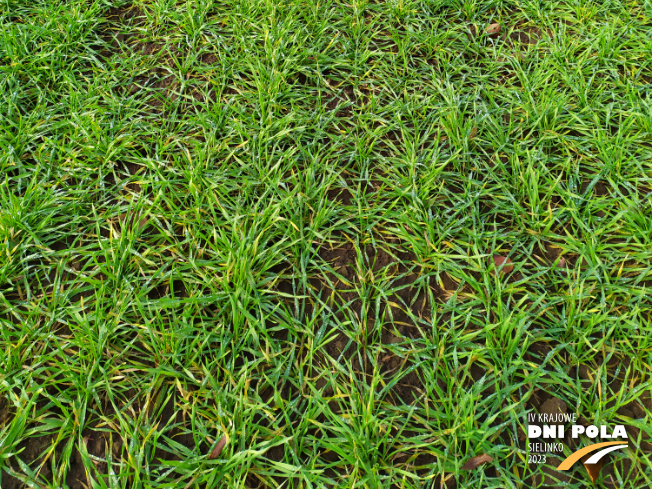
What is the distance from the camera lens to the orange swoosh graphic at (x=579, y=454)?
4.74ft

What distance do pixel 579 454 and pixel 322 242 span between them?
1.21 meters

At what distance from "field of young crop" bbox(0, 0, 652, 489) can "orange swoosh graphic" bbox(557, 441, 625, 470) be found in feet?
0.06

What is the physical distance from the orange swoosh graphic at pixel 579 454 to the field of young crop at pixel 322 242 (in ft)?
0.06

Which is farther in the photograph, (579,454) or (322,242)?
(322,242)

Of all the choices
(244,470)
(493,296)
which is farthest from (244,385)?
(493,296)

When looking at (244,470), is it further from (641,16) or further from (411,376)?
→ (641,16)

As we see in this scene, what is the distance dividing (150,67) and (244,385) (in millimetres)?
2013

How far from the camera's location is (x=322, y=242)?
6.44 feet

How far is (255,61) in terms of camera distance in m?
2.59

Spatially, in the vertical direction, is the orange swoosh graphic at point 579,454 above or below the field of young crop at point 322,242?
below

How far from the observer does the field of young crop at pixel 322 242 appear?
1.48 m

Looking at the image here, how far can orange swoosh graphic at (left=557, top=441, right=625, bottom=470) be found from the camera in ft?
4.74

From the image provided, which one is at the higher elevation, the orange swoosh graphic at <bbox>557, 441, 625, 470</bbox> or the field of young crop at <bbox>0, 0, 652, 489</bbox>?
the field of young crop at <bbox>0, 0, 652, 489</bbox>

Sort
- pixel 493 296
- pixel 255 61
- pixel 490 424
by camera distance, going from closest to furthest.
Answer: pixel 490 424 < pixel 493 296 < pixel 255 61
